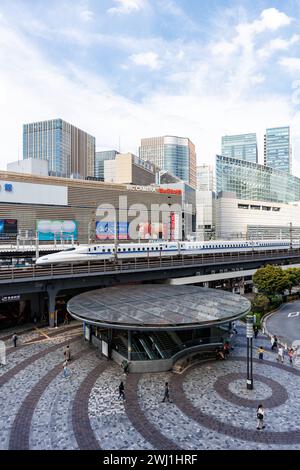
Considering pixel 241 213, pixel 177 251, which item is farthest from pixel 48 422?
pixel 241 213

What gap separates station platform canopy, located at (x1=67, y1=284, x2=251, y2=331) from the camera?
2602cm

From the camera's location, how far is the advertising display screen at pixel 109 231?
9906cm

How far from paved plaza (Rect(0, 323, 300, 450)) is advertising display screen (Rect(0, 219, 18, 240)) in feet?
193

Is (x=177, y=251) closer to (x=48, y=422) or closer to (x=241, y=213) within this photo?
(x=48, y=422)

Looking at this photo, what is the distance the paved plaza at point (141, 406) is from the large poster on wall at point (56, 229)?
201 feet

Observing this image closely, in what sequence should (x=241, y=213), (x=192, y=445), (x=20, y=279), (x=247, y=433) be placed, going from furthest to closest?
(x=241, y=213), (x=20, y=279), (x=247, y=433), (x=192, y=445)

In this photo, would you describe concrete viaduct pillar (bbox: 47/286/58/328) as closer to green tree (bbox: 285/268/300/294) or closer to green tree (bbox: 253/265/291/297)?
green tree (bbox: 253/265/291/297)

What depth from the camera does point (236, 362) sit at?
29.7m

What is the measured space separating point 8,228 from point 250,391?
7611cm

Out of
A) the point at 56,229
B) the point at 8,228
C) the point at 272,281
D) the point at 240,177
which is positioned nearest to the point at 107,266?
the point at 272,281

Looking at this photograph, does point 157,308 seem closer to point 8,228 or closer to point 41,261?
point 41,261

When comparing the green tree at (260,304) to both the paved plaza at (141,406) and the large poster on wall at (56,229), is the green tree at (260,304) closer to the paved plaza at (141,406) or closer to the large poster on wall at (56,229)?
the paved plaza at (141,406)

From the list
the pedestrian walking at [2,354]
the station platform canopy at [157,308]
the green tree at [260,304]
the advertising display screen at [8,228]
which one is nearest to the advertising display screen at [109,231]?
the advertising display screen at [8,228]
